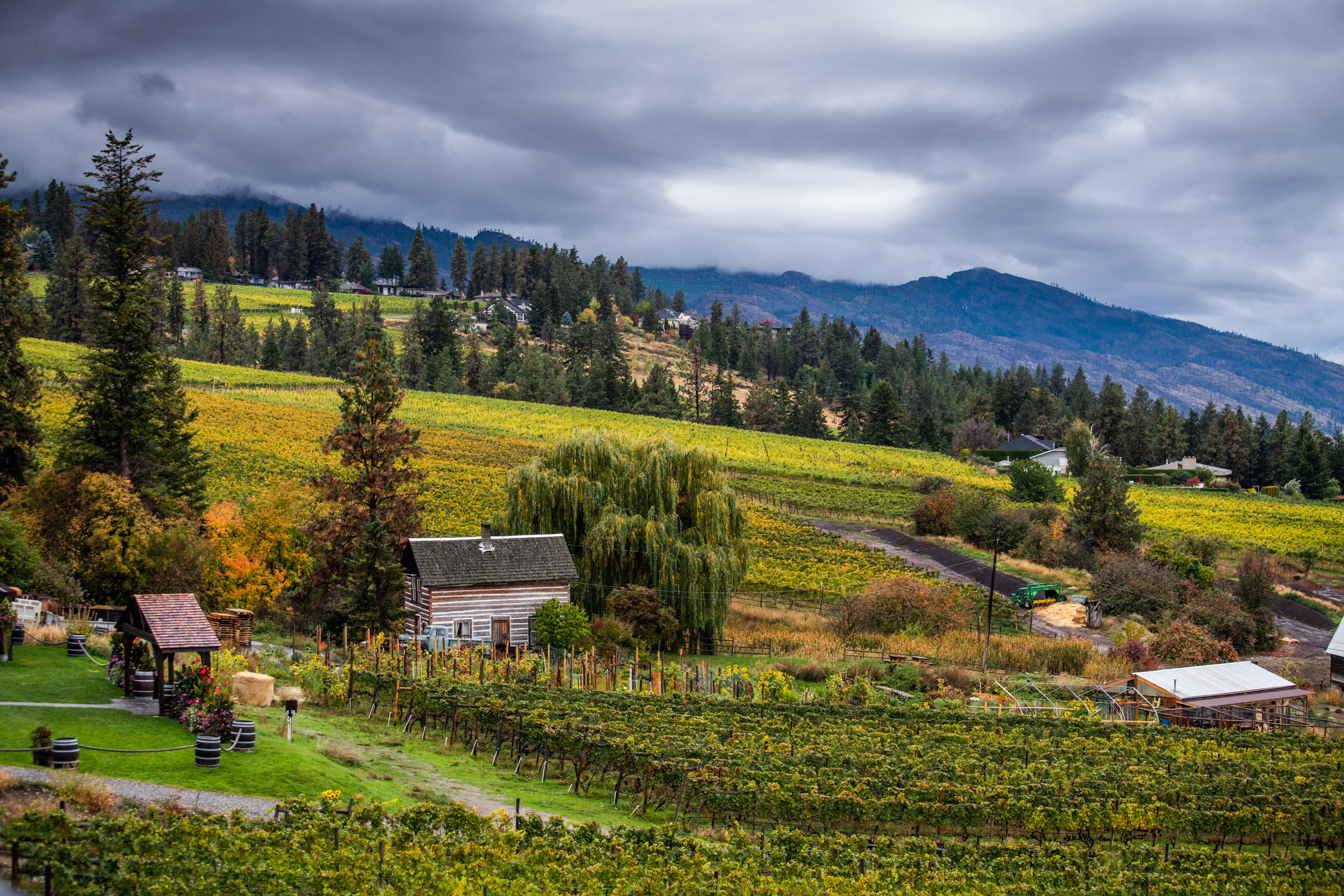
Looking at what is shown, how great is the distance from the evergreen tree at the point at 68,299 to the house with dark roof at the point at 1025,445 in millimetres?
109682

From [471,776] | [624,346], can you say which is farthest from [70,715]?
[624,346]

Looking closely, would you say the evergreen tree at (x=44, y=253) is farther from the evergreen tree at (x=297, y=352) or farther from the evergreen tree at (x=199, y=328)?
the evergreen tree at (x=297, y=352)

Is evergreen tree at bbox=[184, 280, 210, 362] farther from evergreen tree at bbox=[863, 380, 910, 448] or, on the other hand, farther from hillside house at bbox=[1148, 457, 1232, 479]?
hillside house at bbox=[1148, 457, 1232, 479]

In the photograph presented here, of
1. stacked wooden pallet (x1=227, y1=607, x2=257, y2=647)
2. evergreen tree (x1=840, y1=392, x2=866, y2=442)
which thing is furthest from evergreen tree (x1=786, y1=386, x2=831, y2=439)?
stacked wooden pallet (x1=227, y1=607, x2=257, y2=647)

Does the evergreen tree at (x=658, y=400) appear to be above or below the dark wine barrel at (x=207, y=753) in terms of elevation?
above

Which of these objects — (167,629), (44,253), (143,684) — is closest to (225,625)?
(143,684)

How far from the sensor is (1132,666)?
132ft

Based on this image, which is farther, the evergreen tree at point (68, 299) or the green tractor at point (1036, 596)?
the evergreen tree at point (68, 299)

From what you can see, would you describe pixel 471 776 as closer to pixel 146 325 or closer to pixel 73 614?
pixel 73 614

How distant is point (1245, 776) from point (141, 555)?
110ft

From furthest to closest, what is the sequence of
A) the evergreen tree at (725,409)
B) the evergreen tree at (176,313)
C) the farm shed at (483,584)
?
the evergreen tree at (725,409)
the evergreen tree at (176,313)
the farm shed at (483,584)

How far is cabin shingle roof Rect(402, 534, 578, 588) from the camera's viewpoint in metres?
35.8

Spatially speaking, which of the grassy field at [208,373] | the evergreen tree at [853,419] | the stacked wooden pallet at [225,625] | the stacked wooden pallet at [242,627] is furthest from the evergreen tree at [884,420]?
the stacked wooden pallet at [225,625]

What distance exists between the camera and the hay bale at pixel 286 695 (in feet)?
77.0
